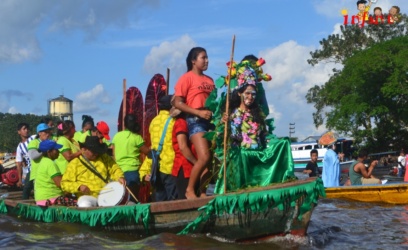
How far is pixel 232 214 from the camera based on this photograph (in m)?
8.18

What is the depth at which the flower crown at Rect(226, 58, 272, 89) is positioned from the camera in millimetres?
8547

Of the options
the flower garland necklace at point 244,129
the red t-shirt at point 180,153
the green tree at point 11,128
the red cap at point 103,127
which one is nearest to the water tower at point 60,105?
the green tree at point 11,128

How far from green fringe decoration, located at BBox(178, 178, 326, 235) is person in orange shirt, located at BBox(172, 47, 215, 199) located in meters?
0.77

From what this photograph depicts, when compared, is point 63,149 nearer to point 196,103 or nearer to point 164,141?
point 164,141

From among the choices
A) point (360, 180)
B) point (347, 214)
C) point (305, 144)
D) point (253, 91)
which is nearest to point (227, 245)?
point (253, 91)

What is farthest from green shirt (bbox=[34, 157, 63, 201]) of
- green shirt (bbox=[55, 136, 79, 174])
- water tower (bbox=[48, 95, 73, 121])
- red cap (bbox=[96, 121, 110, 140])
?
water tower (bbox=[48, 95, 73, 121])

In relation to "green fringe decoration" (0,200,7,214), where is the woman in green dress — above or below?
above

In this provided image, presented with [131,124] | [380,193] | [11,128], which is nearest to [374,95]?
[380,193]

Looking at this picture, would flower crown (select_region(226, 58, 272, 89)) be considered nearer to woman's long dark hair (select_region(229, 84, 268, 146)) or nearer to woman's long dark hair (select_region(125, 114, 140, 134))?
woman's long dark hair (select_region(229, 84, 268, 146))

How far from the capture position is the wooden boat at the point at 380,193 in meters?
14.7

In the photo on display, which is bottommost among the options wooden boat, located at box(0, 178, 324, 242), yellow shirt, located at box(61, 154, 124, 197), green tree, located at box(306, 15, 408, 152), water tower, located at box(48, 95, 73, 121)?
wooden boat, located at box(0, 178, 324, 242)

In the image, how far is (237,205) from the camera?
795 centimetres

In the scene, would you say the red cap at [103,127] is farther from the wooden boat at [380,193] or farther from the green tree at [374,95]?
the green tree at [374,95]

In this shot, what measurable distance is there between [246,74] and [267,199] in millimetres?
1565
